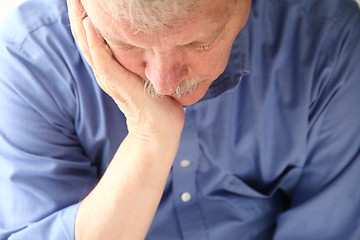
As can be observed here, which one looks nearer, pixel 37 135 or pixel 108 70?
pixel 108 70

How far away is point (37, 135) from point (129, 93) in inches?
10.4

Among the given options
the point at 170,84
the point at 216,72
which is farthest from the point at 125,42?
the point at 216,72

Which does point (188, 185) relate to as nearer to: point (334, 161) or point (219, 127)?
Answer: point (219, 127)

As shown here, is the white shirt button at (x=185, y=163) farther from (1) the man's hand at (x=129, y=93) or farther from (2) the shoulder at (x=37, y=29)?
(2) the shoulder at (x=37, y=29)

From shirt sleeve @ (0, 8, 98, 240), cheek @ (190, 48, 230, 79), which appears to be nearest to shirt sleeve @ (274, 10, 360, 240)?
cheek @ (190, 48, 230, 79)

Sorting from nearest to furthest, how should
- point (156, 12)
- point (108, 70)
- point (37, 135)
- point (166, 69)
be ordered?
point (156, 12) → point (166, 69) → point (108, 70) → point (37, 135)

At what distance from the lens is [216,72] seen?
0.94m

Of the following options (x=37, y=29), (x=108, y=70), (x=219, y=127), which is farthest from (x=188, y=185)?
(x=37, y=29)

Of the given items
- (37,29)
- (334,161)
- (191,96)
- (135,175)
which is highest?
(37,29)

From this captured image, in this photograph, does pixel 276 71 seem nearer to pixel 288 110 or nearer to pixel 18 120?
pixel 288 110

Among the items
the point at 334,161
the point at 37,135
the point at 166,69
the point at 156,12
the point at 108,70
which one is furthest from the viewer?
the point at 334,161

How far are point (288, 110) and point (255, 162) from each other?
7.5 inches

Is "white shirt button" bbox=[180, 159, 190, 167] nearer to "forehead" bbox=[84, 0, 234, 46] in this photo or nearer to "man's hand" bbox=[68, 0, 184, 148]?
"man's hand" bbox=[68, 0, 184, 148]

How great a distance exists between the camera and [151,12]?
2.23 ft
